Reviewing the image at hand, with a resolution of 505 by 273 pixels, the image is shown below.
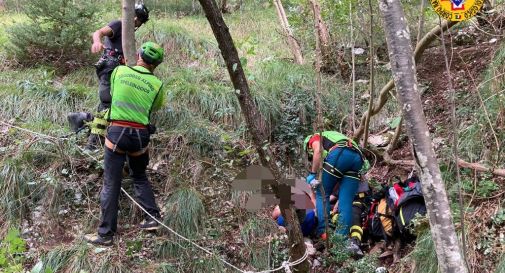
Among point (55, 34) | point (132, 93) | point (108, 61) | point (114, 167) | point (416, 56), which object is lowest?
point (114, 167)

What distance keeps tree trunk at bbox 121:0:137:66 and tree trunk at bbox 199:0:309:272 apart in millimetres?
1046

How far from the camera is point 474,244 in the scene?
3.77 meters

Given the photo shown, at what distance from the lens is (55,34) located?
21.3 feet

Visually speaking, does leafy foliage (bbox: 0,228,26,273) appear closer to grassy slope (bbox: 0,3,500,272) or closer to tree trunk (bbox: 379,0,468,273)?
grassy slope (bbox: 0,3,500,272)

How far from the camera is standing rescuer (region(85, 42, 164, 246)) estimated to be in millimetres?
4195

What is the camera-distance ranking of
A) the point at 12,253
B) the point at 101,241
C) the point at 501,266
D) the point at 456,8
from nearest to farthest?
the point at 456,8 → the point at 501,266 → the point at 12,253 → the point at 101,241

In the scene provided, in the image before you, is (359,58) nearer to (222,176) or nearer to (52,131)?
(222,176)

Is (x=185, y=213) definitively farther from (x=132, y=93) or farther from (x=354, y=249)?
(x=354, y=249)

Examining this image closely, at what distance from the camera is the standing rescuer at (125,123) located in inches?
165

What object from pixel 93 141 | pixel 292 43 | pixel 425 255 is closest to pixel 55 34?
pixel 93 141

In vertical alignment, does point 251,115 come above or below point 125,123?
above

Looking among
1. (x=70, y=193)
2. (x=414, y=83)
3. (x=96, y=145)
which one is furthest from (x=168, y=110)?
(x=414, y=83)

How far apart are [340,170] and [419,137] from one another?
234 centimetres

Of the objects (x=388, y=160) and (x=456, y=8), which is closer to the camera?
(x=456, y=8)
